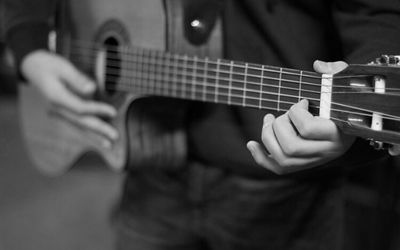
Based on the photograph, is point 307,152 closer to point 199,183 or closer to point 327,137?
point 327,137

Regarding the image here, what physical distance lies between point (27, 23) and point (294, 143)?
0.56 meters

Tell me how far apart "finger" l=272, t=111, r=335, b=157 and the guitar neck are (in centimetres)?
3

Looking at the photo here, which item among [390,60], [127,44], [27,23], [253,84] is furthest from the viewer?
[27,23]

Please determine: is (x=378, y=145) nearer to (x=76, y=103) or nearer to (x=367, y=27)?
(x=367, y=27)

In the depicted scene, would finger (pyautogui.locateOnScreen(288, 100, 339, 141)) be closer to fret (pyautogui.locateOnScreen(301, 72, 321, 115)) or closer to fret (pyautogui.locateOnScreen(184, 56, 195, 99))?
fret (pyautogui.locateOnScreen(301, 72, 321, 115))

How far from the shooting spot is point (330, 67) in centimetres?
49

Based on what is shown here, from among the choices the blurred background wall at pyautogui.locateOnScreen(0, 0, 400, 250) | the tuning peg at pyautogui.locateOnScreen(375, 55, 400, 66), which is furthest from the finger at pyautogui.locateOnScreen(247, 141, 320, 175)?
the blurred background wall at pyautogui.locateOnScreen(0, 0, 400, 250)

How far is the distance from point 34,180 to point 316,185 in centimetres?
133

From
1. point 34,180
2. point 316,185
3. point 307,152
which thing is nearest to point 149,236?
point 316,185

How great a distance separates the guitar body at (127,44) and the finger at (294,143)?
0.19 m

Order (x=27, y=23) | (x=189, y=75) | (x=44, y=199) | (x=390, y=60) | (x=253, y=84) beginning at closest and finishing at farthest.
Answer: (x=390, y=60)
(x=253, y=84)
(x=189, y=75)
(x=27, y=23)
(x=44, y=199)

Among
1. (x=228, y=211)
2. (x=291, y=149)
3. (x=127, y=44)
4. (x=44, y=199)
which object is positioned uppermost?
(x=127, y=44)

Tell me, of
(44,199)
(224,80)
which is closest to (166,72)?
(224,80)

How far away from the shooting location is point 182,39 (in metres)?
0.69
